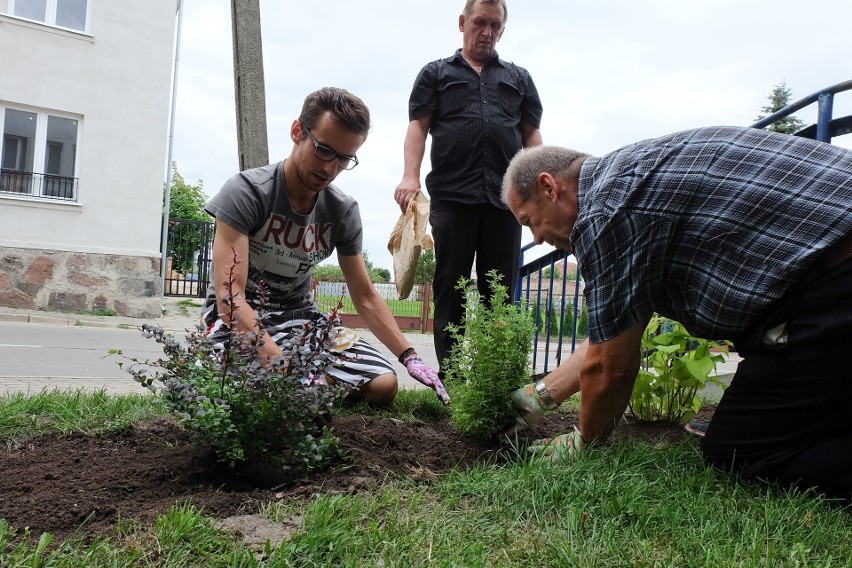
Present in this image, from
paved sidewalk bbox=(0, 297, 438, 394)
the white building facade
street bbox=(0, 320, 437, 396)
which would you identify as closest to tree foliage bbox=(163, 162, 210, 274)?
paved sidewalk bbox=(0, 297, 438, 394)

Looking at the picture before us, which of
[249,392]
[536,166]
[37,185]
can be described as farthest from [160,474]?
[37,185]

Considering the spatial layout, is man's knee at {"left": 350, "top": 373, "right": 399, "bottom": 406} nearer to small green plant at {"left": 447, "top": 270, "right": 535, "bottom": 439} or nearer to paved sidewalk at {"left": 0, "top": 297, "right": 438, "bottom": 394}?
small green plant at {"left": 447, "top": 270, "right": 535, "bottom": 439}

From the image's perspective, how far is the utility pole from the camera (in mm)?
4465

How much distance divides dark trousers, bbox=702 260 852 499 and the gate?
13.4 m

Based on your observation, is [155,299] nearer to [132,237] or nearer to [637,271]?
[132,237]

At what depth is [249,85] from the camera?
4496 mm

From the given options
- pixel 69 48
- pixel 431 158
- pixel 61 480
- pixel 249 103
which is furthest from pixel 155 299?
pixel 61 480

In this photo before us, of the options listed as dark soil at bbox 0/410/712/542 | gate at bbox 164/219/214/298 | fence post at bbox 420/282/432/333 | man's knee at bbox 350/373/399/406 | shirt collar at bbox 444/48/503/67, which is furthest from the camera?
fence post at bbox 420/282/432/333

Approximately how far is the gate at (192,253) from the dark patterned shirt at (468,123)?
11551mm

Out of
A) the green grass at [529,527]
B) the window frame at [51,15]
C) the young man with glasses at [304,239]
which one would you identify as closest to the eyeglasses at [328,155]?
the young man with glasses at [304,239]

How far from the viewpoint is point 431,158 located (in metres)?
3.88

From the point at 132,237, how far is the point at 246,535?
1030 centimetres

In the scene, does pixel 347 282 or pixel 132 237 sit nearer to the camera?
pixel 347 282

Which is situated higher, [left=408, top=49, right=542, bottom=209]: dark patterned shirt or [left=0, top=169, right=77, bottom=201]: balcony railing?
[left=0, top=169, right=77, bottom=201]: balcony railing
